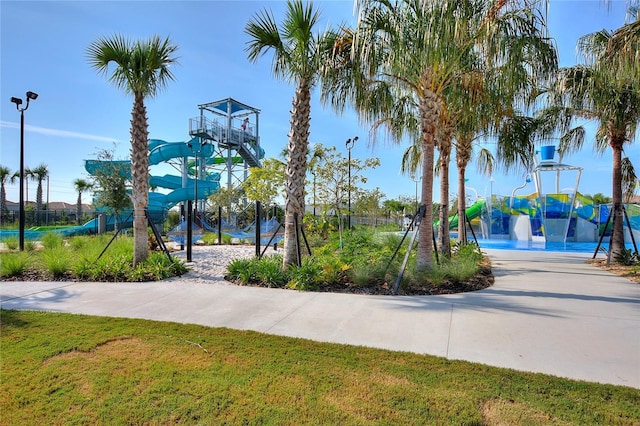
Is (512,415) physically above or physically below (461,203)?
below

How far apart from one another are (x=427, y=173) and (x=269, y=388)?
592 cm

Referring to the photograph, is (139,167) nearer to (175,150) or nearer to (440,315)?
(440,315)

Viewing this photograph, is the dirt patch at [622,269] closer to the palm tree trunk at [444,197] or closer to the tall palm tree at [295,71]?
the palm tree trunk at [444,197]

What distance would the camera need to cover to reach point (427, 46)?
20.5 feet

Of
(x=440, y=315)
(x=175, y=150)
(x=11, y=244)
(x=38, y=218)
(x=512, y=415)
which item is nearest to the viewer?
(x=512, y=415)

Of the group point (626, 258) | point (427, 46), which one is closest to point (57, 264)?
point (427, 46)

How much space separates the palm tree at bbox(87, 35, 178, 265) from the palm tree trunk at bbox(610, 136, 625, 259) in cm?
1351

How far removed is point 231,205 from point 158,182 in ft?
32.3

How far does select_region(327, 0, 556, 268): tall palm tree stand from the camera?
6352 mm

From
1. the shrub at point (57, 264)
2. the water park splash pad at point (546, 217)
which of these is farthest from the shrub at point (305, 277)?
the water park splash pad at point (546, 217)

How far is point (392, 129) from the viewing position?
11555mm

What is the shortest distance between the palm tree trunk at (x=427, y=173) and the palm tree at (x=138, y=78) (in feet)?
21.8

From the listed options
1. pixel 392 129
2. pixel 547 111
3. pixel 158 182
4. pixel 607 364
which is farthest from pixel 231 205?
pixel 607 364

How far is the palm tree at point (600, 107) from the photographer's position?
9281 mm
